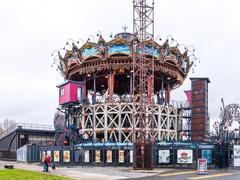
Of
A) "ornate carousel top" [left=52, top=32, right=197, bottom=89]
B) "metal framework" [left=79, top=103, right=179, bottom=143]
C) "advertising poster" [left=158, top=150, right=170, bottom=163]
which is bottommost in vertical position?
"advertising poster" [left=158, top=150, right=170, bottom=163]

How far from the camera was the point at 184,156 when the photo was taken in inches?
1554

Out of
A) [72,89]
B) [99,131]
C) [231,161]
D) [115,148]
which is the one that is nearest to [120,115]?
[99,131]

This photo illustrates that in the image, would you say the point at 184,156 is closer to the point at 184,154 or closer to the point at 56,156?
the point at 184,154

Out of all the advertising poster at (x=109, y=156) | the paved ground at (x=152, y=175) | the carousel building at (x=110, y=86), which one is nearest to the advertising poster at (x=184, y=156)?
the paved ground at (x=152, y=175)

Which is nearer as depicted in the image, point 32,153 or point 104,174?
point 104,174

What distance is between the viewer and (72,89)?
65500mm

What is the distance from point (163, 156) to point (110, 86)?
28739mm

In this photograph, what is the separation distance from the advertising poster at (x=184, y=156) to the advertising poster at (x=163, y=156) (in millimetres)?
1161

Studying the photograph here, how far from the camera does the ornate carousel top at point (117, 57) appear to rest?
64812 mm

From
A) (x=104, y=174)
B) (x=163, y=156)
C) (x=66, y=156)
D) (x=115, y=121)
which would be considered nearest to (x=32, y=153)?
(x=66, y=156)

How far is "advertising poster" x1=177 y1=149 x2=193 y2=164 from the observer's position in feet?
129

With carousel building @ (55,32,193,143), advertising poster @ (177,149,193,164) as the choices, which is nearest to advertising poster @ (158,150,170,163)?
advertising poster @ (177,149,193,164)

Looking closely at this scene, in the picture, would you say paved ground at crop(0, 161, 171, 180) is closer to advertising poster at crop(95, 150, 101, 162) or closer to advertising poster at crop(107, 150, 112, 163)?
advertising poster at crop(107, 150, 112, 163)

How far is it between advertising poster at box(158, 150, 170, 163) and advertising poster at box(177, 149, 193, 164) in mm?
1161
